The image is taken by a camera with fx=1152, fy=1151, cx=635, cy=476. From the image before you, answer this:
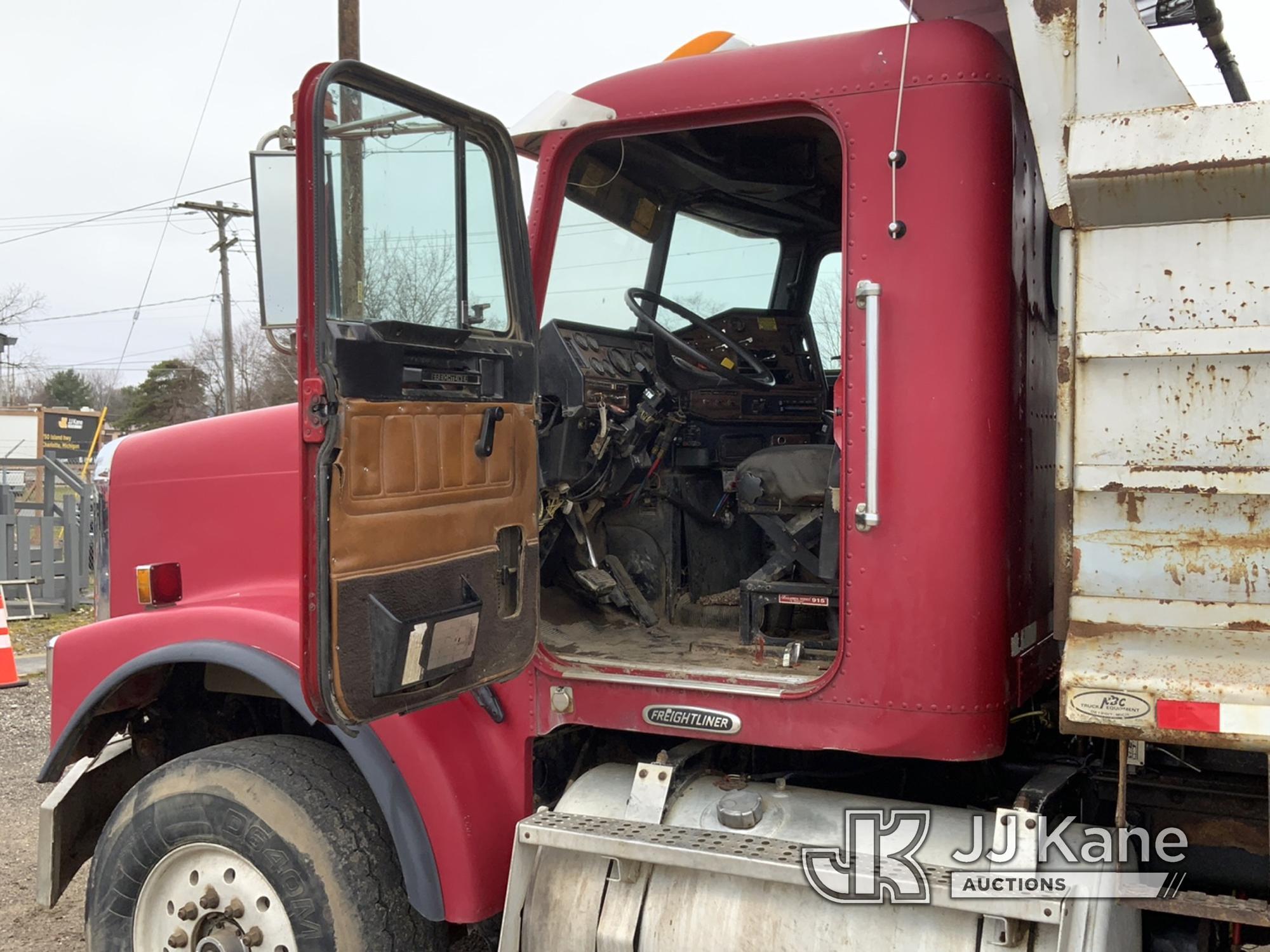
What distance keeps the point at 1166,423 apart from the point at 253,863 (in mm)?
2449

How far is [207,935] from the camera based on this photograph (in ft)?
10.0

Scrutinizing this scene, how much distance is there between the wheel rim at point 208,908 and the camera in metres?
3.00

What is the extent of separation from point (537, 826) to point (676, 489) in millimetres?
1342

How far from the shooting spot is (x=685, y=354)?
390 centimetres

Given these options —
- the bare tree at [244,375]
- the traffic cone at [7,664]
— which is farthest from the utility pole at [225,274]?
the traffic cone at [7,664]

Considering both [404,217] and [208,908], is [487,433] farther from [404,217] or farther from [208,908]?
[208,908]

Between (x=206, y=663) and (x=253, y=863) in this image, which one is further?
(x=206, y=663)

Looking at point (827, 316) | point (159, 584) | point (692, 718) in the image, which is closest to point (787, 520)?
point (692, 718)

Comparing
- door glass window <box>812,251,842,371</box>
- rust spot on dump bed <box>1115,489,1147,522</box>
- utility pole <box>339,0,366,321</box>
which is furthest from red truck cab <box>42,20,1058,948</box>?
door glass window <box>812,251,842,371</box>

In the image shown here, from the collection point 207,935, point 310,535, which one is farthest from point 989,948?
point 207,935

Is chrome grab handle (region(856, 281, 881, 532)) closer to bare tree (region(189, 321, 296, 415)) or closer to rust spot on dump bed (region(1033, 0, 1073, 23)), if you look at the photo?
rust spot on dump bed (region(1033, 0, 1073, 23))

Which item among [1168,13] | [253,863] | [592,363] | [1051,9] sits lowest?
[253,863]

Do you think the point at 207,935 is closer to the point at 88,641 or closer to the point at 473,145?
the point at 88,641

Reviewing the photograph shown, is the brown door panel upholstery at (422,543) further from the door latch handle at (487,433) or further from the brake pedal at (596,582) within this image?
the brake pedal at (596,582)
